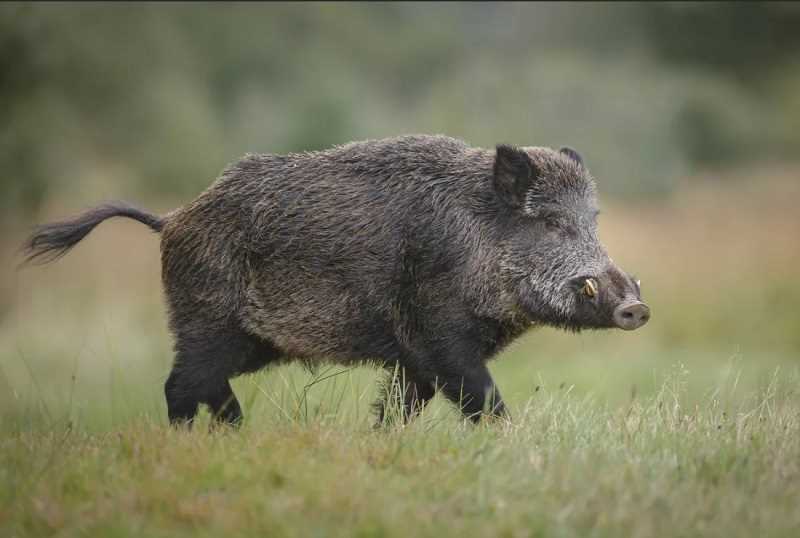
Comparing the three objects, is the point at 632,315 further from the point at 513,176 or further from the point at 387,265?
the point at 387,265

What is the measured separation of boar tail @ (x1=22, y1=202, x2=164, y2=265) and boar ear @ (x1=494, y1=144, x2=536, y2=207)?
213 centimetres

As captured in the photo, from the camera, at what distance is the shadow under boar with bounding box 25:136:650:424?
214 inches

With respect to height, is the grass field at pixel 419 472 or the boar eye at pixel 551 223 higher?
the boar eye at pixel 551 223

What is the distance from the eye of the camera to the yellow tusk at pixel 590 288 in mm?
5254

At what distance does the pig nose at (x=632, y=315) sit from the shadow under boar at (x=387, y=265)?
194 mm

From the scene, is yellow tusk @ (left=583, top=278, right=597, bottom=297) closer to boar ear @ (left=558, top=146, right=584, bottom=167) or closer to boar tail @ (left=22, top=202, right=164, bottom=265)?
boar ear @ (left=558, top=146, right=584, bottom=167)

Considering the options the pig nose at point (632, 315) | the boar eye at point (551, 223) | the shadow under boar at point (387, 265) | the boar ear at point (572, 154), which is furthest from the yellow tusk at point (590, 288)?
the boar ear at point (572, 154)

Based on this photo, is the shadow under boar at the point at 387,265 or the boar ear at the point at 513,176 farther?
the boar ear at the point at 513,176

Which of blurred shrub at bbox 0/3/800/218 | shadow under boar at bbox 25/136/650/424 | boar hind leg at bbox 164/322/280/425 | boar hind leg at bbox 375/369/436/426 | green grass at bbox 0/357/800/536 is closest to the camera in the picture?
green grass at bbox 0/357/800/536

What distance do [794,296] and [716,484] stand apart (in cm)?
1494

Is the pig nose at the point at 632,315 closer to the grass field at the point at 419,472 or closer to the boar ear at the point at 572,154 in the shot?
the grass field at the point at 419,472

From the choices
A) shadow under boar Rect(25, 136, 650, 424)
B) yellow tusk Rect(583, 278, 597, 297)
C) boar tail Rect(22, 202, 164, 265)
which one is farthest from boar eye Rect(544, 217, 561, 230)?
boar tail Rect(22, 202, 164, 265)

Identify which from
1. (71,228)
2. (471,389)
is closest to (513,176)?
(471,389)

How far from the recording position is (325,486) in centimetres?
379
